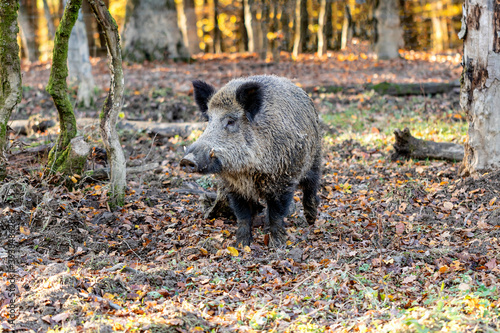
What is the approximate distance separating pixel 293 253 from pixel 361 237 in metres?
0.96

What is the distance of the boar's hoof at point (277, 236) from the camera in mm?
6145

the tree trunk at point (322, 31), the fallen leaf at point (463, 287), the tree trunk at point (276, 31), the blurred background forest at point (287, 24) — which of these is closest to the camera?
the fallen leaf at point (463, 287)

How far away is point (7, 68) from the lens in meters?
6.36

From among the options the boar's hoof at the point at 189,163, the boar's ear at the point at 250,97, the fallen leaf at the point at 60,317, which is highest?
the boar's ear at the point at 250,97

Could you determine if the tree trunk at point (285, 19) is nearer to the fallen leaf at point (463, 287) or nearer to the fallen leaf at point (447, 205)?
the fallen leaf at point (447, 205)

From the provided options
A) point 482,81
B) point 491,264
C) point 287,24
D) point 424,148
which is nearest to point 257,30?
point 287,24

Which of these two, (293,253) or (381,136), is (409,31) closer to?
(381,136)

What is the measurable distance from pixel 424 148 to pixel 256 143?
3.93 meters

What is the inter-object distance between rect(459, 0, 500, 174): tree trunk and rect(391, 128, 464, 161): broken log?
4.20 ft

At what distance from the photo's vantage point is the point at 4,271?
493cm

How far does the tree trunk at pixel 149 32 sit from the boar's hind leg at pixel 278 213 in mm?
14222

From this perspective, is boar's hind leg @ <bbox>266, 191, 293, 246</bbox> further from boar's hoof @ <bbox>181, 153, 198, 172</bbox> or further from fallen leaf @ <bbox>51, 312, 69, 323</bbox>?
fallen leaf @ <bbox>51, 312, 69, 323</bbox>

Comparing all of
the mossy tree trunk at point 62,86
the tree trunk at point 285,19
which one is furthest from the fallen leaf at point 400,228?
the tree trunk at point 285,19

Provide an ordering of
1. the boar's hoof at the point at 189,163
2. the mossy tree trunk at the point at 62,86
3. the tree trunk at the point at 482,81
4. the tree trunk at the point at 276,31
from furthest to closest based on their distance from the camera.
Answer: the tree trunk at the point at 276,31, the tree trunk at the point at 482,81, the mossy tree trunk at the point at 62,86, the boar's hoof at the point at 189,163
